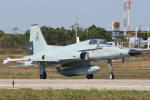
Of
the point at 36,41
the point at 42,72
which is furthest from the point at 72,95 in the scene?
the point at 36,41

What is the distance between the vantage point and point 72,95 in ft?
58.7

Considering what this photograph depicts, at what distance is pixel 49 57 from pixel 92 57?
3040 mm

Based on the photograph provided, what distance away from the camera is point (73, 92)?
61.7ft

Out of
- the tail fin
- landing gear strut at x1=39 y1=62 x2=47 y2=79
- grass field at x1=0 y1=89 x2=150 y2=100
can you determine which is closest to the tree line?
the tail fin

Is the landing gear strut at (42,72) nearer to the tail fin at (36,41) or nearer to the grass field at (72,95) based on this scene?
the tail fin at (36,41)

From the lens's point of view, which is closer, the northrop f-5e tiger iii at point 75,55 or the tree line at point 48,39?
the northrop f-5e tiger iii at point 75,55

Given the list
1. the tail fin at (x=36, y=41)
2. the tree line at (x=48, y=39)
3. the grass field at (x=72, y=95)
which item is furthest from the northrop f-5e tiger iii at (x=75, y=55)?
the tree line at (x=48, y=39)

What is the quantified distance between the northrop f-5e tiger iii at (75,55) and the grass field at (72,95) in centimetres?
896

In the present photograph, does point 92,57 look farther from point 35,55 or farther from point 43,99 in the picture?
point 43,99

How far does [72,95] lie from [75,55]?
11.2m

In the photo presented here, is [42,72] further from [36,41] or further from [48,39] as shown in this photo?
[48,39]

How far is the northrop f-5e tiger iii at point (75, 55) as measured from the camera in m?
28.1

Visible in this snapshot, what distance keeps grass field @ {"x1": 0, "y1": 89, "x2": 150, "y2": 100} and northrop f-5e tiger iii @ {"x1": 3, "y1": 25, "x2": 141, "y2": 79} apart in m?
8.96

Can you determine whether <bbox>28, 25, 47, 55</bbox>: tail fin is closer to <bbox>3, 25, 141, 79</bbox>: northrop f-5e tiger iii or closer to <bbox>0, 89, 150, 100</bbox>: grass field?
<bbox>3, 25, 141, 79</bbox>: northrop f-5e tiger iii
